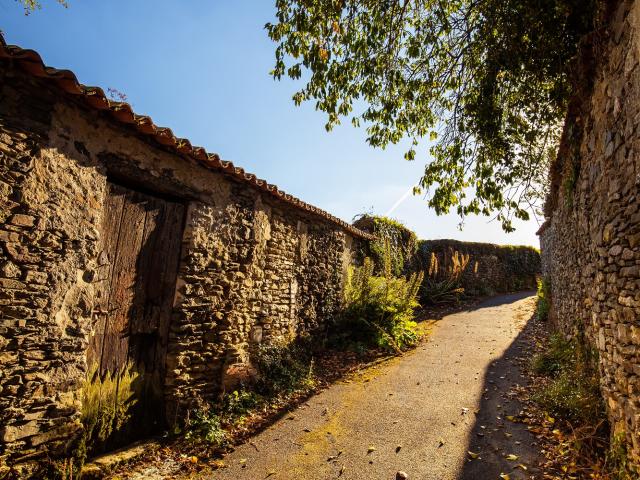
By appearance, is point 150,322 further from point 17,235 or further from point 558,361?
point 558,361

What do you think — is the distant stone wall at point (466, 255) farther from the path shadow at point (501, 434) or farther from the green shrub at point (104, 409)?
the green shrub at point (104, 409)

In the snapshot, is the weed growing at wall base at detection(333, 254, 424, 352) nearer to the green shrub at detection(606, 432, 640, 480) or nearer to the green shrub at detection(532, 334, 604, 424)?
the green shrub at detection(532, 334, 604, 424)

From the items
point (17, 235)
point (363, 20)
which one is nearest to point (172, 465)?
point (17, 235)

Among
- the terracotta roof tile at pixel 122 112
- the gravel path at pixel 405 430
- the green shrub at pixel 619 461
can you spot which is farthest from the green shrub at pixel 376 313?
the green shrub at pixel 619 461

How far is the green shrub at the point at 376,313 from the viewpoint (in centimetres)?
776

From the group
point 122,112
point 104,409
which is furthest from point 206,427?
point 122,112

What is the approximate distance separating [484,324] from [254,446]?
7699 millimetres

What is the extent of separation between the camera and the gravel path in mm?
3480

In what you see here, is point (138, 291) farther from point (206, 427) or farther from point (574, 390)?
point (574, 390)

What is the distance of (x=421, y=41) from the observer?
4.71 m

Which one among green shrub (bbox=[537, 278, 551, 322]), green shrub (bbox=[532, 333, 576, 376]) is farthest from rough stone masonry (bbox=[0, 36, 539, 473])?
green shrub (bbox=[537, 278, 551, 322])

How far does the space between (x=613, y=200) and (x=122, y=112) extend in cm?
439

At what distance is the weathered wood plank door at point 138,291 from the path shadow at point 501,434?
3.37 meters

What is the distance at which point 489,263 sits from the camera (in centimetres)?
1548
